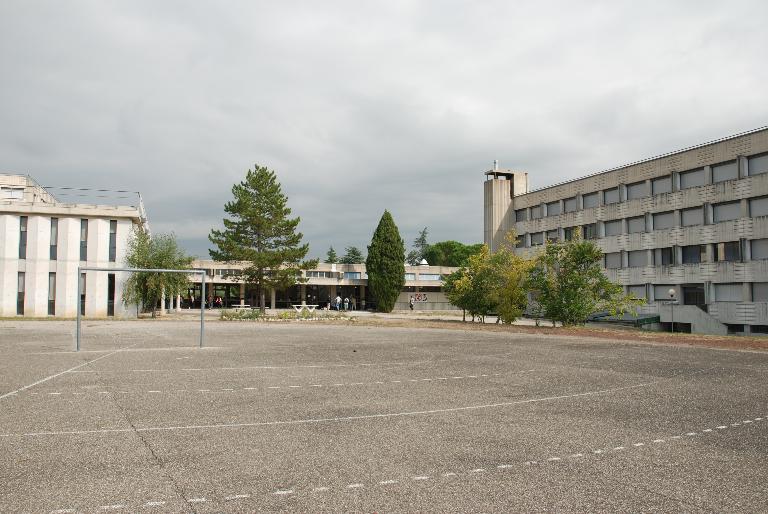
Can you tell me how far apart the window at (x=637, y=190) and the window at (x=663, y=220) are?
2.50 metres

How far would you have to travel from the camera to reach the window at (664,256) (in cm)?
5044

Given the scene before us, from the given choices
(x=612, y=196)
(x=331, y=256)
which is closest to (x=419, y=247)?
(x=331, y=256)

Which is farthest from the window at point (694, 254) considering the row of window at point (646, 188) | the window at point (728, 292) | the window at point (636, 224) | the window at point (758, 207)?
the row of window at point (646, 188)

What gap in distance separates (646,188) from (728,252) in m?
10.3

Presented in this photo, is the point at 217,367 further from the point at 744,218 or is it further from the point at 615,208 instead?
the point at 615,208

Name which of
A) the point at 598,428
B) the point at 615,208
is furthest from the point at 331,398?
the point at 615,208

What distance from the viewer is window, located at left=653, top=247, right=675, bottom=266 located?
50.4m

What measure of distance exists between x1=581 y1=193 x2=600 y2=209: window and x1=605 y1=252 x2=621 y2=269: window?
18.4 feet

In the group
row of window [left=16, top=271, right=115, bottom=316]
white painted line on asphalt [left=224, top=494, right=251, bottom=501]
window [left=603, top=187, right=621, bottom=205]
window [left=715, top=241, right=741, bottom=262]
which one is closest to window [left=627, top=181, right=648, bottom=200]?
window [left=603, top=187, right=621, bottom=205]

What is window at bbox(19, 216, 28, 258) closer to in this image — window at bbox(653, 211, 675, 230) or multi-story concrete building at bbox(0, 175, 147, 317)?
multi-story concrete building at bbox(0, 175, 147, 317)

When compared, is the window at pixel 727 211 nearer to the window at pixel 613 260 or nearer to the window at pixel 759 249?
the window at pixel 759 249

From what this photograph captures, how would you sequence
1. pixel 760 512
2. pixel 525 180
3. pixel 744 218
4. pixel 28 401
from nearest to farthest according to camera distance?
1. pixel 760 512
2. pixel 28 401
3. pixel 744 218
4. pixel 525 180

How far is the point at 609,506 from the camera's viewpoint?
507cm

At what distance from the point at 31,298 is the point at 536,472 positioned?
48.3 metres
